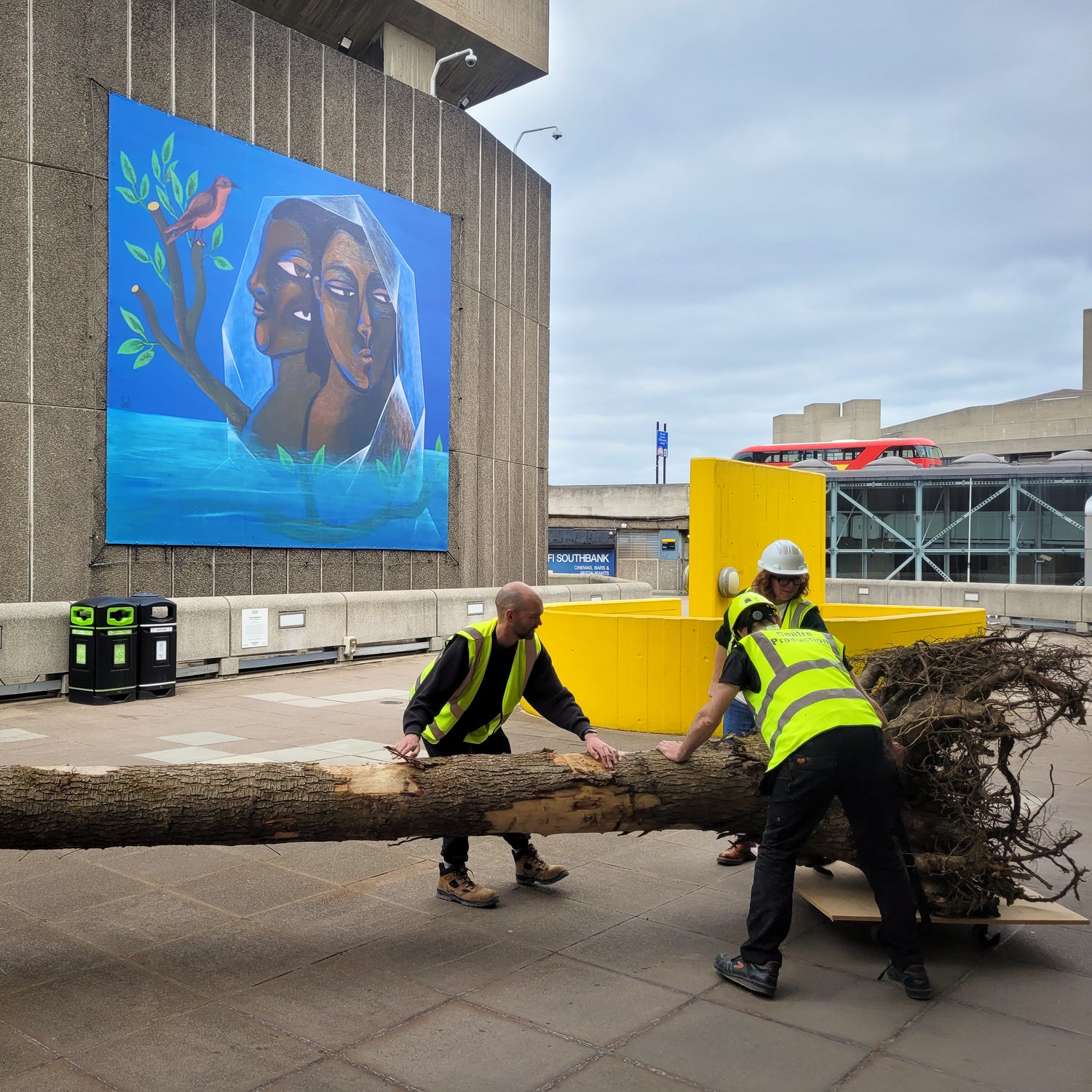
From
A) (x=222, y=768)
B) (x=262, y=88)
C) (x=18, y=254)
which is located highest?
(x=262, y=88)

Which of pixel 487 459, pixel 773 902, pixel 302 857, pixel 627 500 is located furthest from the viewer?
pixel 627 500

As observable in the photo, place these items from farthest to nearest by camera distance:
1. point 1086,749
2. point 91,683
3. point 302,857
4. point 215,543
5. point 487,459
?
point 487,459 < point 215,543 < point 91,683 < point 1086,749 < point 302,857

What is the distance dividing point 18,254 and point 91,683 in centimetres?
574

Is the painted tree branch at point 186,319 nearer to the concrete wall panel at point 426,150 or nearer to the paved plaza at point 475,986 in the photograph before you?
the concrete wall panel at point 426,150

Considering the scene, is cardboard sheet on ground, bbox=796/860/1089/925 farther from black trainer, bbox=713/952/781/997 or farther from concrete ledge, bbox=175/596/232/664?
concrete ledge, bbox=175/596/232/664

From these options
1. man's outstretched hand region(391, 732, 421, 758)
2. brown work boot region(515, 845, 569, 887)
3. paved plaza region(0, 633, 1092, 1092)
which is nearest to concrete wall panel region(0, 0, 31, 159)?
paved plaza region(0, 633, 1092, 1092)

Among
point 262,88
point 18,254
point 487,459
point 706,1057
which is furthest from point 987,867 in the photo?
point 487,459

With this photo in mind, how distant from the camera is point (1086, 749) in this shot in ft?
31.1

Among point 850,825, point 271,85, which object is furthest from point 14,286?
point 850,825

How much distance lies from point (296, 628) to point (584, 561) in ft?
90.7

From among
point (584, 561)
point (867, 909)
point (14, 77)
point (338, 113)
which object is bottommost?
point (867, 909)

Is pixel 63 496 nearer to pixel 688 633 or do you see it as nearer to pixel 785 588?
pixel 688 633

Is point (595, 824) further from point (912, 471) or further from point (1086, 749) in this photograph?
point (912, 471)

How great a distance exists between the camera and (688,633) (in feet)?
32.1
